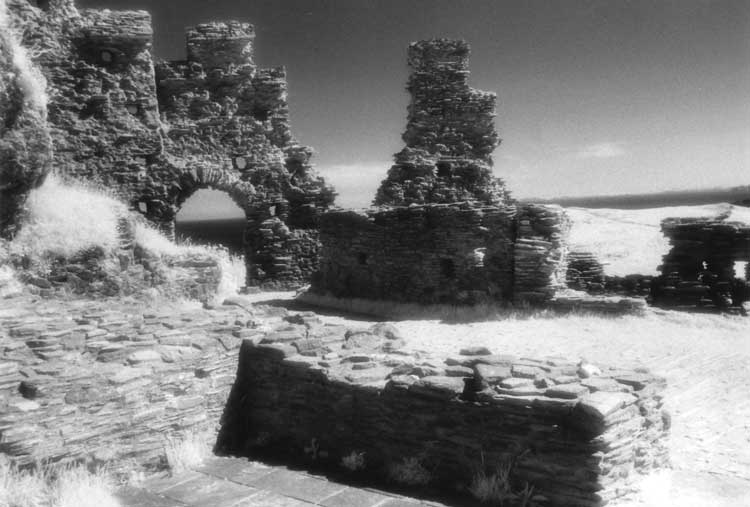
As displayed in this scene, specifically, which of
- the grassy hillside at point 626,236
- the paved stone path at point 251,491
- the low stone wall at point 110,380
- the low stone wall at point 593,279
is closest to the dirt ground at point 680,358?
the paved stone path at point 251,491

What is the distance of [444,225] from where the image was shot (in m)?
13.7

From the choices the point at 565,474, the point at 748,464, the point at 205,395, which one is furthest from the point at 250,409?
the point at 748,464

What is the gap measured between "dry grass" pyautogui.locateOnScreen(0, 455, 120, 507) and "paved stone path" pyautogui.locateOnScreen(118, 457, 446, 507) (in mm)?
234

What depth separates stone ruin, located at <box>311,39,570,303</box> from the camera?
505 inches

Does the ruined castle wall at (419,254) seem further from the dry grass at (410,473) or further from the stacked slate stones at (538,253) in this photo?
the dry grass at (410,473)

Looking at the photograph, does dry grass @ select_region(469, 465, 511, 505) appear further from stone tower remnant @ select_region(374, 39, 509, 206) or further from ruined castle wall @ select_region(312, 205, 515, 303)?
stone tower remnant @ select_region(374, 39, 509, 206)

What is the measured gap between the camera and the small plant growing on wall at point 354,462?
5.58 metres

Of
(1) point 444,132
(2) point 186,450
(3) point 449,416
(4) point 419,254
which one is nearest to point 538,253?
(4) point 419,254

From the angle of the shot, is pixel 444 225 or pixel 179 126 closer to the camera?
pixel 444 225

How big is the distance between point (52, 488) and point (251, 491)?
1490 millimetres

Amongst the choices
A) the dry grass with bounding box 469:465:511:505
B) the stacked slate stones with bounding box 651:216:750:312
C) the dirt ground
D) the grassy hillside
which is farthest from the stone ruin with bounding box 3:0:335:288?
the dry grass with bounding box 469:465:511:505

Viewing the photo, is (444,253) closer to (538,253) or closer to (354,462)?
(538,253)

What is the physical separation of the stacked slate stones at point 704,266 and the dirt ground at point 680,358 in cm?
118

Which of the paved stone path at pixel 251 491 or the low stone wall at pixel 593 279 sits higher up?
the low stone wall at pixel 593 279
